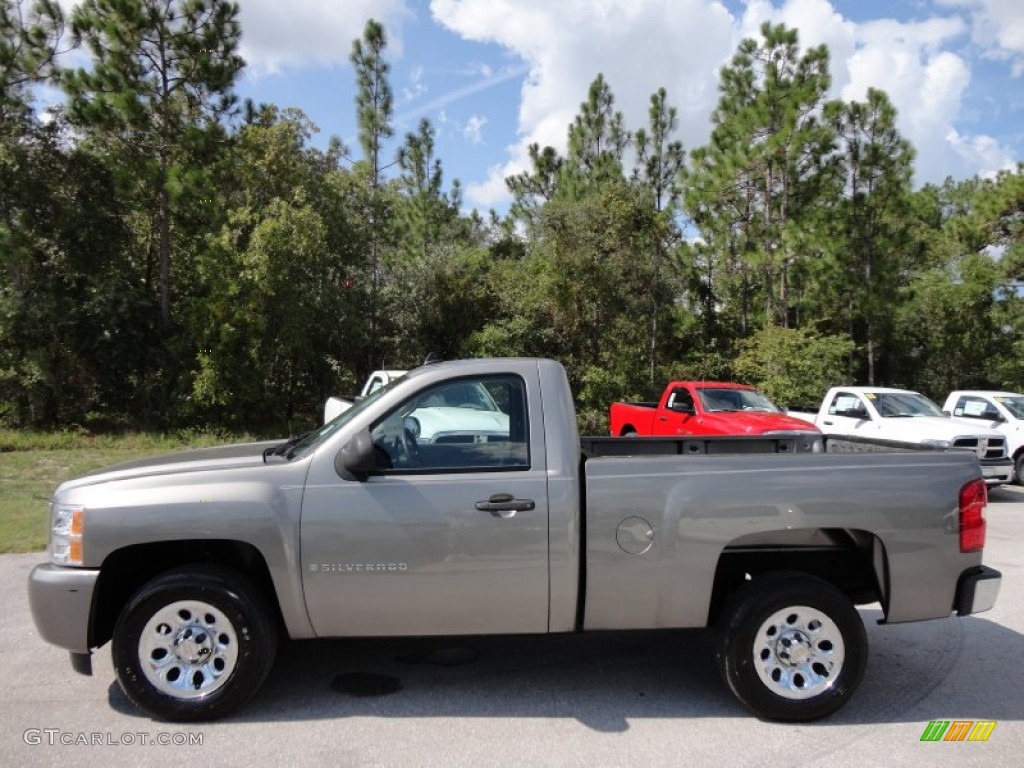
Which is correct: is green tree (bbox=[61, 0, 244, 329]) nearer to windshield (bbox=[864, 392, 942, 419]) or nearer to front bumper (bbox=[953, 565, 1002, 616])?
windshield (bbox=[864, 392, 942, 419])

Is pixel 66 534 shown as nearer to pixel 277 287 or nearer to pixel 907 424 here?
pixel 907 424

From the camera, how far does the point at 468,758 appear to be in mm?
3625

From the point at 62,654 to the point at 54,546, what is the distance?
137cm

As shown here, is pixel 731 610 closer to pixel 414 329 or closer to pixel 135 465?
pixel 135 465

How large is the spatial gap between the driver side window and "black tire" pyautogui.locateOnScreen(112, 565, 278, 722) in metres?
1.07

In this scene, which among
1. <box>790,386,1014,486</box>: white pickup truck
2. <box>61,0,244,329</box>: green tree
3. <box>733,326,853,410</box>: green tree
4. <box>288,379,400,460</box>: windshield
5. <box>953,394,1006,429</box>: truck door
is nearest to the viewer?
<box>288,379,400,460</box>: windshield

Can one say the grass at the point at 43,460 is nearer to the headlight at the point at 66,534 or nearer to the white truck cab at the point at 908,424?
the headlight at the point at 66,534

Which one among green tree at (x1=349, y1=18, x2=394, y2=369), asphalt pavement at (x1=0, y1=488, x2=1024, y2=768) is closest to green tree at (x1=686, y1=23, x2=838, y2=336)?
green tree at (x1=349, y1=18, x2=394, y2=369)

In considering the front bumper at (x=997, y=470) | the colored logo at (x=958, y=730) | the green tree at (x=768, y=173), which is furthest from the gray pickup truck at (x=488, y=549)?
the green tree at (x=768, y=173)

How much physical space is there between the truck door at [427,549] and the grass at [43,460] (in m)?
5.13

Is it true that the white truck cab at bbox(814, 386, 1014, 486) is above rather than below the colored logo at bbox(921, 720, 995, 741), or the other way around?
above

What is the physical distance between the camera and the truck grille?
11641mm

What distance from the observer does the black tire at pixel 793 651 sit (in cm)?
402

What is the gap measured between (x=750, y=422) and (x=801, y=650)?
793 centimetres
